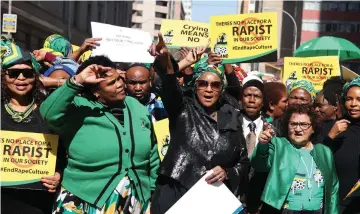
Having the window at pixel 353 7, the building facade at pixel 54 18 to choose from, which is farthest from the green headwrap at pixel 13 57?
the window at pixel 353 7

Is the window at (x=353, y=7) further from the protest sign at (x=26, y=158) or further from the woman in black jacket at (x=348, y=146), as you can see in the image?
the protest sign at (x=26, y=158)

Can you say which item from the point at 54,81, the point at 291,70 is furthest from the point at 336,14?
the point at 54,81

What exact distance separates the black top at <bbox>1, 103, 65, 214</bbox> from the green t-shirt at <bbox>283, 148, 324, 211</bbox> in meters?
1.84

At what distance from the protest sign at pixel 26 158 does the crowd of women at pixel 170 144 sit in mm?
68

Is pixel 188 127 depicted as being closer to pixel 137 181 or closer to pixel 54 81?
pixel 137 181

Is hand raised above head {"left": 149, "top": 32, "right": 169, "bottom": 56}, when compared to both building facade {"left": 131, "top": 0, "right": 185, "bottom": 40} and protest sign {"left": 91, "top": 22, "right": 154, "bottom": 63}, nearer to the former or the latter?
protest sign {"left": 91, "top": 22, "right": 154, "bottom": 63}

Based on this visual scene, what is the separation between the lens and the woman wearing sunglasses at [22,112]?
16.4ft

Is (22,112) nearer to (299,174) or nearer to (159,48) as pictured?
(159,48)

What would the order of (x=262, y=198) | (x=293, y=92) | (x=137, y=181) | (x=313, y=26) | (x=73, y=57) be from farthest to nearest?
(x=313, y=26) < (x=293, y=92) < (x=73, y=57) < (x=262, y=198) < (x=137, y=181)

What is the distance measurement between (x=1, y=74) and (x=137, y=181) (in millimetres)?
1288

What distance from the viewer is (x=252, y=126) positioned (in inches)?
244

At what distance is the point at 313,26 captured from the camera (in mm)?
85875

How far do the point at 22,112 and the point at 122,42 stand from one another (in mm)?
1874

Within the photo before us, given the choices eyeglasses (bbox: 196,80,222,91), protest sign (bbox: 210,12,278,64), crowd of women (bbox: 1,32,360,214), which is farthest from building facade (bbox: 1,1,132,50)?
eyeglasses (bbox: 196,80,222,91)
